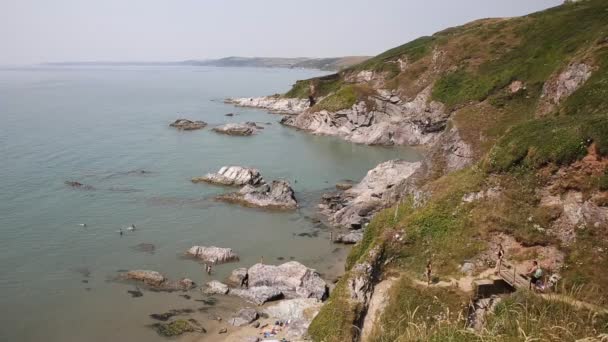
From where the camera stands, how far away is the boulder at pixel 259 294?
107ft

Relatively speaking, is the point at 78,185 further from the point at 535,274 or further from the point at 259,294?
the point at 535,274

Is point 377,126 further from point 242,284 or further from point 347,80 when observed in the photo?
point 242,284

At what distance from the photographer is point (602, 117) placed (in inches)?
1093

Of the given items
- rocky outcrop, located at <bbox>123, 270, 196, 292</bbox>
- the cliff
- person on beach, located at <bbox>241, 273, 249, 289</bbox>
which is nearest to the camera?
the cliff

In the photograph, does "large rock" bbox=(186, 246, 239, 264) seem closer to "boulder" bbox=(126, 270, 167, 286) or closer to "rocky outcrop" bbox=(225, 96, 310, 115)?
"boulder" bbox=(126, 270, 167, 286)

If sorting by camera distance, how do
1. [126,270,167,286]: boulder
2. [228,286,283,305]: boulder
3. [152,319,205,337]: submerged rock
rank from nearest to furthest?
[152,319,205,337]: submerged rock, [228,286,283,305]: boulder, [126,270,167,286]: boulder

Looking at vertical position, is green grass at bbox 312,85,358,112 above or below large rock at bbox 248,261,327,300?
above

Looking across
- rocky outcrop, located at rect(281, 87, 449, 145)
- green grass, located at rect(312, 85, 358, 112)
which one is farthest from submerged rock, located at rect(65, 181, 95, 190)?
green grass, located at rect(312, 85, 358, 112)

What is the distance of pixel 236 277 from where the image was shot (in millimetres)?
35719

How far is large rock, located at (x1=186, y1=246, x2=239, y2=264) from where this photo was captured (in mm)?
38781

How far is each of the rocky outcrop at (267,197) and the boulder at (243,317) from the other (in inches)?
867

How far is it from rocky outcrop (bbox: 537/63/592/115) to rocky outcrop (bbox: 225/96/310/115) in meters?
80.9

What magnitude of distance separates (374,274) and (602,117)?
1684 centimetres

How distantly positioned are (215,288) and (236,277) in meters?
2.24
